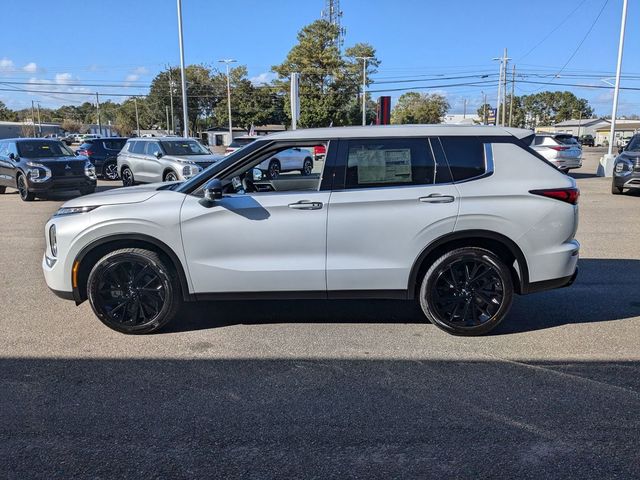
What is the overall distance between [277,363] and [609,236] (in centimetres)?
759

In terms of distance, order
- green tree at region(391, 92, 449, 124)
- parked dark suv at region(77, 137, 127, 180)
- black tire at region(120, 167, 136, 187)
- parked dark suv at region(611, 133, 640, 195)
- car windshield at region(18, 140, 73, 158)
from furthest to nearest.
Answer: green tree at region(391, 92, 449, 124) < parked dark suv at region(77, 137, 127, 180) < black tire at region(120, 167, 136, 187) < car windshield at region(18, 140, 73, 158) < parked dark suv at region(611, 133, 640, 195)

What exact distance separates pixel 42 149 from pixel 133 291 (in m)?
13.3

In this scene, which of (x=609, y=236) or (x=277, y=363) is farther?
(x=609, y=236)

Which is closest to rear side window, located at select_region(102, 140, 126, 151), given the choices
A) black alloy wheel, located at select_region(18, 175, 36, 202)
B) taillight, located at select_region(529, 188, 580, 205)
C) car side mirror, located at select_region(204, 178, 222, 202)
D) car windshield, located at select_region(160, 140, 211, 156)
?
car windshield, located at select_region(160, 140, 211, 156)

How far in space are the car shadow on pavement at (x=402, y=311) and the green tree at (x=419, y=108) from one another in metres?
95.9

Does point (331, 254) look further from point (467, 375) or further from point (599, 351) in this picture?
point (599, 351)

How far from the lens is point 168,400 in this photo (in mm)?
3701

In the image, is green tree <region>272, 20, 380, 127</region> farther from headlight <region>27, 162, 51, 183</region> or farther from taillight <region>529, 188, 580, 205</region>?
taillight <region>529, 188, 580, 205</region>

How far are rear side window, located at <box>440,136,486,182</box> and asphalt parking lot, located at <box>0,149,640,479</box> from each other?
1.48m

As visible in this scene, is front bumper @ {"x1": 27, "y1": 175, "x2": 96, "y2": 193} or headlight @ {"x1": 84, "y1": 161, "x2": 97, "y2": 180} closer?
front bumper @ {"x1": 27, "y1": 175, "x2": 96, "y2": 193}

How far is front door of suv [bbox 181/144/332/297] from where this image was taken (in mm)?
4668

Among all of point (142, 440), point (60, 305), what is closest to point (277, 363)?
point (142, 440)

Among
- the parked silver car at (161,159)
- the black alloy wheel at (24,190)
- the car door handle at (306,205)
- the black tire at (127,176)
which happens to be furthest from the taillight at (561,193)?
the black tire at (127,176)

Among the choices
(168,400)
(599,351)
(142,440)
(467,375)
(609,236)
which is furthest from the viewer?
(609,236)
